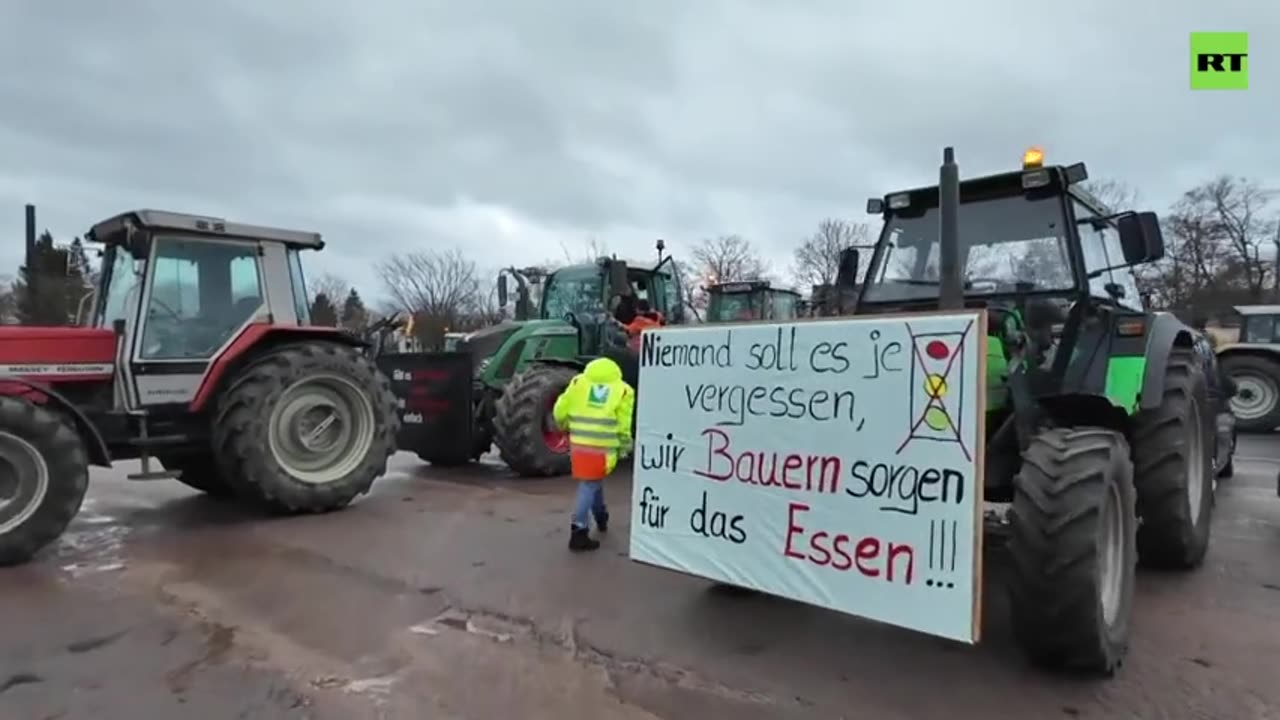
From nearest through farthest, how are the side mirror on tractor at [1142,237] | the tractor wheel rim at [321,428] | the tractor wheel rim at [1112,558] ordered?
the tractor wheel rim at [1112,558]
the side mirror on tractor at [1142,237]
the tractor wheel rim at [321,428]

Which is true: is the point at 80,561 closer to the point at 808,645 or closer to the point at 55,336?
the point at 55,336

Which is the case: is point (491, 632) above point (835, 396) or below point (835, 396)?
below

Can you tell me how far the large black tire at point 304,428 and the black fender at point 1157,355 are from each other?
5659 mm

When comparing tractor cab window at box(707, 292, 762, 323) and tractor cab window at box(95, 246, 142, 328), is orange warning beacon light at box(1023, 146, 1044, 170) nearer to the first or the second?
tractor cab window at box(95, 246, 142, 328)

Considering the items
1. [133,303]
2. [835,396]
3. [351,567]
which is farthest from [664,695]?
[133,303]

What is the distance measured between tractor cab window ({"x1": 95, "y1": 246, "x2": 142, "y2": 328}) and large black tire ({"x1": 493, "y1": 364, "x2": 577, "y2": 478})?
333cm

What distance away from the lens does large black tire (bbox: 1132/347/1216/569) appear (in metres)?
4.43

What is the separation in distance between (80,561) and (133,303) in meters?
1.99

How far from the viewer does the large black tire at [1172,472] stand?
4430 millimetres

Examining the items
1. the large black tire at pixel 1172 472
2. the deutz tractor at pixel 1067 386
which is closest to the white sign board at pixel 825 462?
the deutz tractor at pixel 1067 386

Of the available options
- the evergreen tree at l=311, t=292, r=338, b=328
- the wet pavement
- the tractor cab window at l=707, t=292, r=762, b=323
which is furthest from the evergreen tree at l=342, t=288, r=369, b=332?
the wet pavement

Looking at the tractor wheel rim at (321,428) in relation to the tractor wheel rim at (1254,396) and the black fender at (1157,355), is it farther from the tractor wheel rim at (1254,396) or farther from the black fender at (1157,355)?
the tractor wheel rim at (1254,396)

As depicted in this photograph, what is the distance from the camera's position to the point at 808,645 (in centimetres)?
381

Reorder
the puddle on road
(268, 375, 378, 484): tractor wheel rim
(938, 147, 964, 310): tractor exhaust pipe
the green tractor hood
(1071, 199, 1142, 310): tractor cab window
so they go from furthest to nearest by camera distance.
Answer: the green tractor hood → (268, 375, 378, 484): tractor wheel rim → (1071, 199, 1142, 310): tractor cab window → the puddle on road → (938, 147, 964, 310): tractor exhaust pipe
